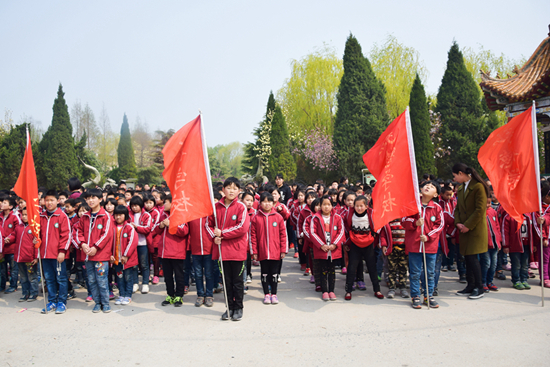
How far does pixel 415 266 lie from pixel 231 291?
2.68 m

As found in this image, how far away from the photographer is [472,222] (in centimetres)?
572

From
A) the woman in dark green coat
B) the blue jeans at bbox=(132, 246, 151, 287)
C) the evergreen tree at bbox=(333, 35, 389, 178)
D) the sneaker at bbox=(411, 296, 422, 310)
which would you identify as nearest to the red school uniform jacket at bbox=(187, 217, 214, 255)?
the blue jeans at bbox=(132, 246, 151, 287)

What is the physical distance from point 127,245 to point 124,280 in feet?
1.98

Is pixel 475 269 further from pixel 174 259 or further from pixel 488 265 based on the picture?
pixel 174 259

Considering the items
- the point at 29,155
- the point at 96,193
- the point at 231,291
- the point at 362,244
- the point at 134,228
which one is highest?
the point at 29,155

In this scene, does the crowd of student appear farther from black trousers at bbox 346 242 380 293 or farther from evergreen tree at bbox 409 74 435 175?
evergreen tree at bbox 409 74 435 175

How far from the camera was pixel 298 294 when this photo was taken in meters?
6.46

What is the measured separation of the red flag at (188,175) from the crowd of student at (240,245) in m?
0.35

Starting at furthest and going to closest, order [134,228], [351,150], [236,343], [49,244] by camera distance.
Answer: [351,150] → [134,228] → [49,244] → [236,343]

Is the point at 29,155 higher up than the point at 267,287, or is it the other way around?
the point at 29,155

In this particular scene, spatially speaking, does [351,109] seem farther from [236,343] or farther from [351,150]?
[236,343]

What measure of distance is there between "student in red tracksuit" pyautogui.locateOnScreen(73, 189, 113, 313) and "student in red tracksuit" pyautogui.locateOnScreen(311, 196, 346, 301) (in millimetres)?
3136

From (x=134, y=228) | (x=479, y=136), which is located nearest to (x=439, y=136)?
(x=479, y=136)

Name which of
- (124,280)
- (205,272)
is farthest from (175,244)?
(124,280)
